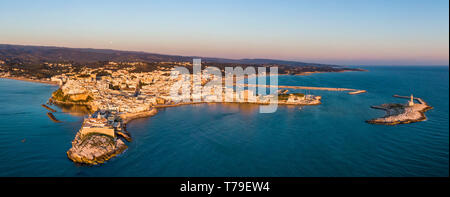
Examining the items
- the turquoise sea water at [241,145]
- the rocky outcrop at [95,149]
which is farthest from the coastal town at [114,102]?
the turquoise sea water at [241,145]

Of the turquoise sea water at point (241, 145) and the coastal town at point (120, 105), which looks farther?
the coastal town at point (120, 105)

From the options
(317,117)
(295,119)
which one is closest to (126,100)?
(295,119)

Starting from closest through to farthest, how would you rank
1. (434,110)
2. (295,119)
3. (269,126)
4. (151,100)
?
(269,126) → (295,119) → (434,110) → (151,100)

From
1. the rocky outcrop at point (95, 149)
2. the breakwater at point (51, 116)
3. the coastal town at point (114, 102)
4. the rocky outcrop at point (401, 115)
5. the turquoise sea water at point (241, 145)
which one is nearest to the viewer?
the turquoise sea water at point (241, 145)

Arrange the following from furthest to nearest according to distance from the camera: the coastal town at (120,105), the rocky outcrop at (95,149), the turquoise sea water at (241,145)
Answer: the coastal town at (120,105) < the rocky outcrop at (95,149) < the turquoise sea water at (241,145)

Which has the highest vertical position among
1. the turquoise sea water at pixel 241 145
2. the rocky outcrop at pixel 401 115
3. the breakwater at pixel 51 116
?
the rocky outcrop at pixel 401 115

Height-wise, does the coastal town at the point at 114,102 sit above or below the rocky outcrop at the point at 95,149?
above

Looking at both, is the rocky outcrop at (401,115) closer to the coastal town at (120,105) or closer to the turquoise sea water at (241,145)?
the coastal town at (120,105)
